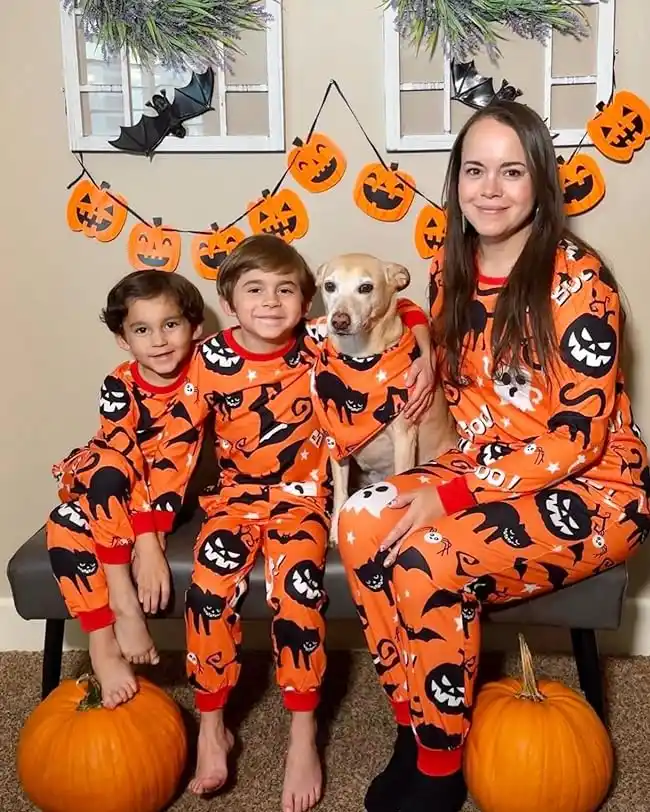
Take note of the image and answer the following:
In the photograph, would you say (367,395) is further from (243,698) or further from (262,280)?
(243,698)

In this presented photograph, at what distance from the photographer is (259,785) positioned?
5.43 ft

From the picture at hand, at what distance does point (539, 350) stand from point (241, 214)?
0.79 m

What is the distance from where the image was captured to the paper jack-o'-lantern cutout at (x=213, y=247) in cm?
201

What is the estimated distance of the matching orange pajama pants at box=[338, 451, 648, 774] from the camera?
1.49 metres

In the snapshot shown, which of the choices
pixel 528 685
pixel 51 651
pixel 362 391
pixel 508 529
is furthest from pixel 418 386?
pixel 51 651

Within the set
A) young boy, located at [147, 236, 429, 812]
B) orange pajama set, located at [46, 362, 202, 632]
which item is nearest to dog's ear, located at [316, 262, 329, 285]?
young boy, located at [147, 236, 429, 812]

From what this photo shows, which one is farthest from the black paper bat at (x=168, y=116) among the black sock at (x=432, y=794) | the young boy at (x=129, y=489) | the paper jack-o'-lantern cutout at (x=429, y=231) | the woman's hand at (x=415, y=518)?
the black sock at (x=432, y=794)

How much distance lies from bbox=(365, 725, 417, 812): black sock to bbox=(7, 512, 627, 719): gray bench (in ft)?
0.80

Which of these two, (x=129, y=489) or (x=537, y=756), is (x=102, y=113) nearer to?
(x=129, y=489)

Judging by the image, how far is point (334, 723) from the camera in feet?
6.04

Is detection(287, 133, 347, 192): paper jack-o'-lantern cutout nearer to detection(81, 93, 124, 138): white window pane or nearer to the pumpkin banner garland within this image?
the pumpkin banner garland

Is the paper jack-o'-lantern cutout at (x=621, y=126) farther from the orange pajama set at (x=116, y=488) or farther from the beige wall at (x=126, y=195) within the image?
the orange pajama set at (x=116, y=488)

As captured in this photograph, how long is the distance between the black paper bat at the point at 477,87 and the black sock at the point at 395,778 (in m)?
1.28

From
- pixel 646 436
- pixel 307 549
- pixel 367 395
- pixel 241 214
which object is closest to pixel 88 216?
pixel 241 214
